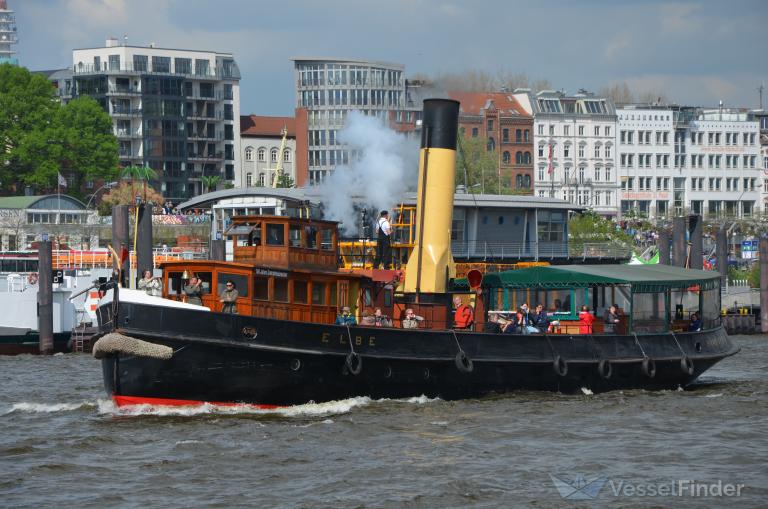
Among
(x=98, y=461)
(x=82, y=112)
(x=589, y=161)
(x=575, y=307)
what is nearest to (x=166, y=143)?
(x=82, y=112)

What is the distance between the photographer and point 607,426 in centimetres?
3044

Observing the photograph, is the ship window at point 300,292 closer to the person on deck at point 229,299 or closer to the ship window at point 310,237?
the ship window at point 310,237

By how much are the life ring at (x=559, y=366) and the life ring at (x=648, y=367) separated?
110 inches

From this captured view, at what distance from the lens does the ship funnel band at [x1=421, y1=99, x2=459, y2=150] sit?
3497cm

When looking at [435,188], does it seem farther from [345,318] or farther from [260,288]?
[260,288]

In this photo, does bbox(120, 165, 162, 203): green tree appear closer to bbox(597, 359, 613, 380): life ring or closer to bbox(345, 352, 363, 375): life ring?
bbox(597, 359, 613, 380): life ring

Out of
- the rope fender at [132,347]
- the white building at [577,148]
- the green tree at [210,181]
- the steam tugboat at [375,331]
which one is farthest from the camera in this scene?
the green tree at [210,181]

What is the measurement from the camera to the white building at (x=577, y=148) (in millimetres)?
138875

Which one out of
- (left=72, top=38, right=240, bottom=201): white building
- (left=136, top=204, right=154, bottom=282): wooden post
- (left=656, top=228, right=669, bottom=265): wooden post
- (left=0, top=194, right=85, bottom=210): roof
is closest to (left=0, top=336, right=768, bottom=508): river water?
(left=136, top=204, right=154, bottom=282): wooden post

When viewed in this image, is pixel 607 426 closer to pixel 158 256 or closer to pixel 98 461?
pixel 98 461

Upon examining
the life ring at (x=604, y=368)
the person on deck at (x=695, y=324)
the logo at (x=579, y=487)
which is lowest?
the logo at (x=579, y=487)

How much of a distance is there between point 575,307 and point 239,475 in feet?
50.1

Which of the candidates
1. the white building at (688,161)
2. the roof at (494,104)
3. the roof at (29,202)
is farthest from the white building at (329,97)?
the roof at (29,202)

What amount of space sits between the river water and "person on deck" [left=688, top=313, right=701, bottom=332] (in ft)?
13.0
